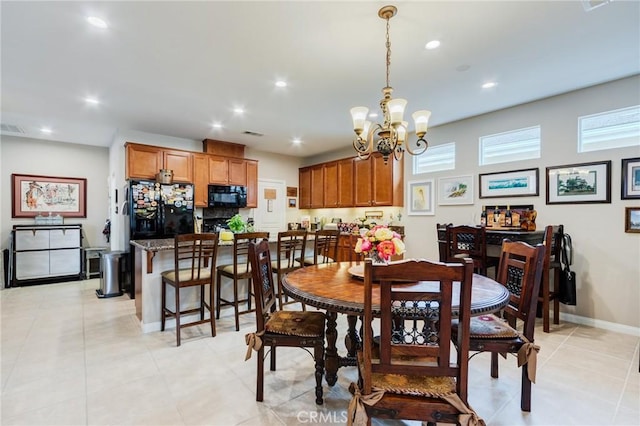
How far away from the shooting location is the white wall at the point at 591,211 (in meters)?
3.19

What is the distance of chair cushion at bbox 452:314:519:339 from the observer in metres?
1.80

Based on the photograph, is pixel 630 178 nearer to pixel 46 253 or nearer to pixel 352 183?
pixel 352 183

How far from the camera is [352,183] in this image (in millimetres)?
6012

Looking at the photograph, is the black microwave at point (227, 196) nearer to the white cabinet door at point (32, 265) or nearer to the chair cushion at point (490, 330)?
the white cabinet door at point (32, 265)

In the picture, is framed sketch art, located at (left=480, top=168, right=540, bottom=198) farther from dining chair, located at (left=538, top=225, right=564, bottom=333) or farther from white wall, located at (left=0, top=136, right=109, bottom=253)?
white wall, located at (left=0, top=136, right=109, bottom=253)

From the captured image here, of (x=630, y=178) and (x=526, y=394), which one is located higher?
(x=630, y=178)

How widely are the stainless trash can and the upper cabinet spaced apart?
3927 mm

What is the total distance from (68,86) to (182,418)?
3666mm

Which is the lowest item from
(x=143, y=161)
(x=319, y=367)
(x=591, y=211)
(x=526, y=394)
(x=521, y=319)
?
(x=526, y=394)

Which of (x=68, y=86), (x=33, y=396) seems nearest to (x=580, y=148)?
→ (x=33, y=396)

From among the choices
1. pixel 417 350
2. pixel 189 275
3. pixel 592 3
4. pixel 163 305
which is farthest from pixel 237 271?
pixel 592 3

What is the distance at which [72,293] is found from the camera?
15.6 feet

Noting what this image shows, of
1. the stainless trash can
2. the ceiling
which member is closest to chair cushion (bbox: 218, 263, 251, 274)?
the ceiling

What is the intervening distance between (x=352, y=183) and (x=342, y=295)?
4486 mm
